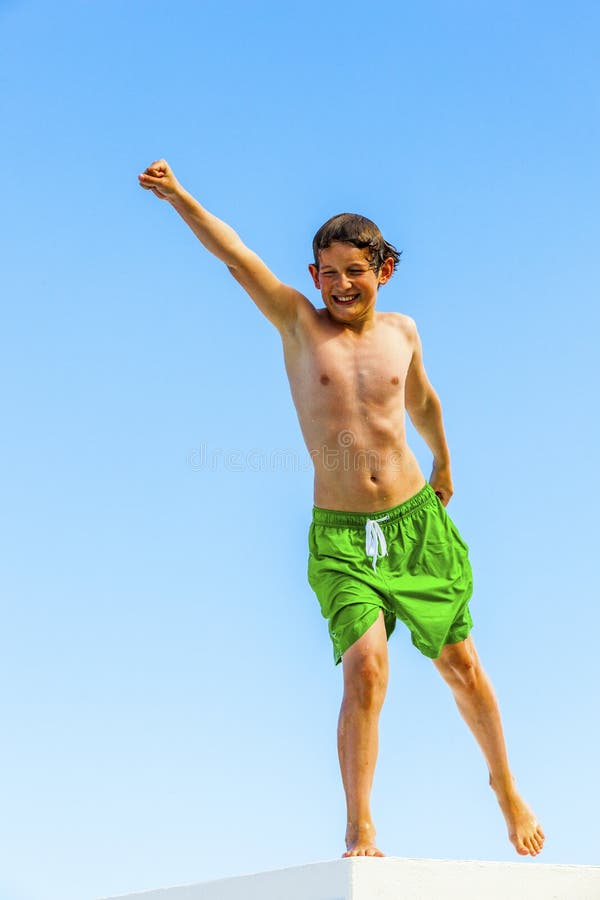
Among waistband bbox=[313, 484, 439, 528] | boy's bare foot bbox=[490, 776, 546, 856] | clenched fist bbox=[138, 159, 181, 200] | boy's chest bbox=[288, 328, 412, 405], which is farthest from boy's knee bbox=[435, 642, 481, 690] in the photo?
clenched fist bbox=[138, 159, 181, 200]

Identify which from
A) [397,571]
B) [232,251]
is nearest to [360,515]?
[397,571]

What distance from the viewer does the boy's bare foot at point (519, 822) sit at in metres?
4.21

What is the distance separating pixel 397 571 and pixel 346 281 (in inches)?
42.2

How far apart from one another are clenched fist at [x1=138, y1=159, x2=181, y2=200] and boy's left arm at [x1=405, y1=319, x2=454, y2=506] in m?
1.08

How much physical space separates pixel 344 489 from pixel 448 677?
2.71 ft

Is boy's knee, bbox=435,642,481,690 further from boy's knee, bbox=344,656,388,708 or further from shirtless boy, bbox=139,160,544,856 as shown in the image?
boy's knee, bbox=344,656,388,708

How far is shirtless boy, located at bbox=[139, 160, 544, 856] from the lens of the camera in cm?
405

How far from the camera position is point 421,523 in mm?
4238

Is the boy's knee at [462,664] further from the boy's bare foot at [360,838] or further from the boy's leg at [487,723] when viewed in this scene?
the boy's bare foot at [360,838]

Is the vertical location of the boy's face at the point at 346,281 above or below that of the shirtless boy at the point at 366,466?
above

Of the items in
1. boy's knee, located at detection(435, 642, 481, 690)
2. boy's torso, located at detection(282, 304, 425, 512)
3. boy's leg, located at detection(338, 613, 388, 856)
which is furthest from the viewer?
boy's knee, located at detection(435, 642, 481, 690)

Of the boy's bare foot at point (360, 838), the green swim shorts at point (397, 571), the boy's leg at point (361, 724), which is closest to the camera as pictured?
the boy's bare foot at point (360, 838)

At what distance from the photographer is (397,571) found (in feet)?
13.5

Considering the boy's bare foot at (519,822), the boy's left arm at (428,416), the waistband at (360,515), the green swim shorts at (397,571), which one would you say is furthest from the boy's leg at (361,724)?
the boy's left arm at (428,416)
